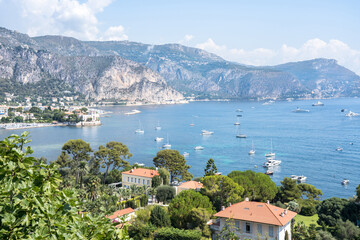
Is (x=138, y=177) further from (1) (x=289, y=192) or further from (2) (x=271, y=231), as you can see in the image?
(2) (x=271, y=231)

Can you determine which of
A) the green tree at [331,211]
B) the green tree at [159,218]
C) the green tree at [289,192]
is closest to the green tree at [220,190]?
the green tree at [159,218]

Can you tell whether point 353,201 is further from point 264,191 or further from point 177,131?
point 177,131

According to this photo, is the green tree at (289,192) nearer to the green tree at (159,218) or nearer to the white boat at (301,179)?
the green tree at (159,218)

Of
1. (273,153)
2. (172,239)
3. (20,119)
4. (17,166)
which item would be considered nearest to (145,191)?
(172,239)

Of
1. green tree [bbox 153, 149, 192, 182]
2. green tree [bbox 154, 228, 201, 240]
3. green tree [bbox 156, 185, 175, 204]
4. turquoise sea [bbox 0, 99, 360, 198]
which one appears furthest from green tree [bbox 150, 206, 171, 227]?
turquoise sea [bbox 0, 99, 360, 198]

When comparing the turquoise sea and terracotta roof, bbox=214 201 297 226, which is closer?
terracotta roof, bbox=214 201 297 226

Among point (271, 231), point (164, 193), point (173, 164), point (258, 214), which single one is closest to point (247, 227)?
point (258, 214)

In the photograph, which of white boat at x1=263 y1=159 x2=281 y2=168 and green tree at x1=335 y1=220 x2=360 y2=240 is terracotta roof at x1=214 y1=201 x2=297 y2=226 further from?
white boat at x1=263 y1=159 x2=281 y2=168
